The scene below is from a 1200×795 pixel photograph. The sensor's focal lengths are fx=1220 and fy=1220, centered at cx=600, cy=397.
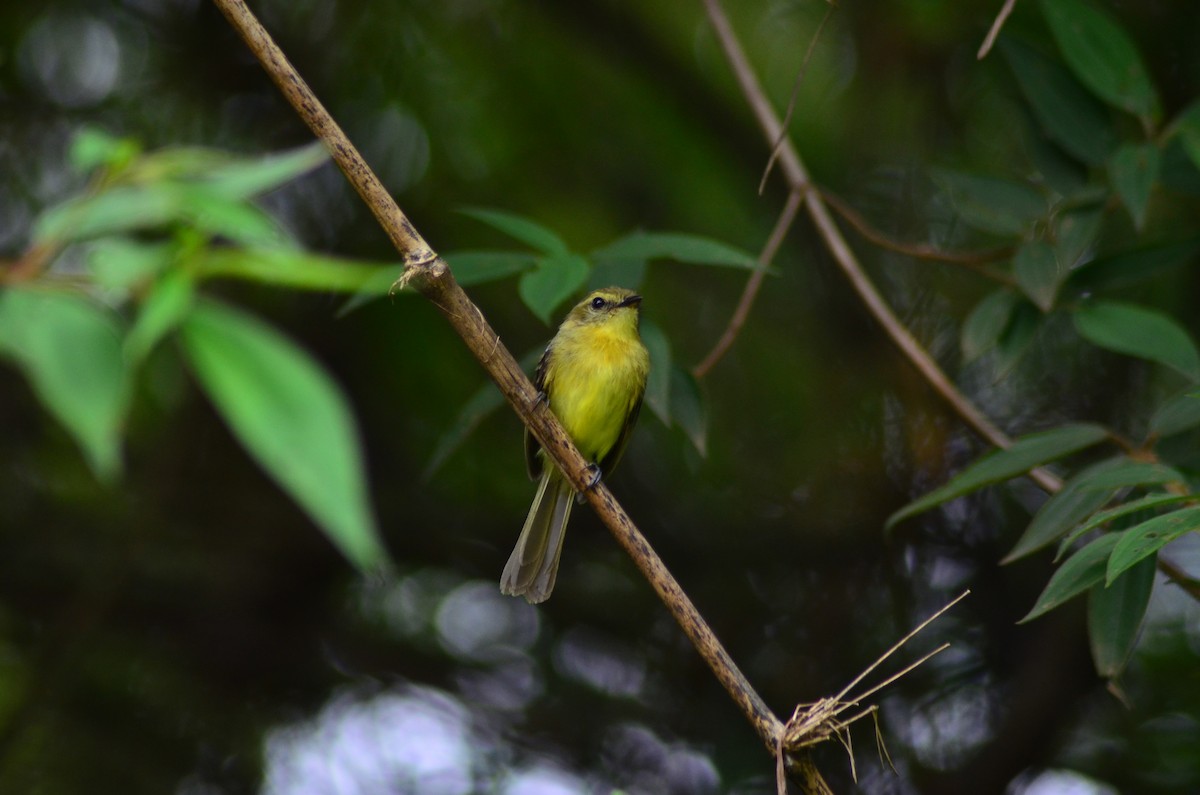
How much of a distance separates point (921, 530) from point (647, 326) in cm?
213

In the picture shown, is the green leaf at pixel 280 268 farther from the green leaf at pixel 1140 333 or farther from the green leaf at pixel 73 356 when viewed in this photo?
the green leaf at pixel 1140 333

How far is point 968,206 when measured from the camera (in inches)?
146

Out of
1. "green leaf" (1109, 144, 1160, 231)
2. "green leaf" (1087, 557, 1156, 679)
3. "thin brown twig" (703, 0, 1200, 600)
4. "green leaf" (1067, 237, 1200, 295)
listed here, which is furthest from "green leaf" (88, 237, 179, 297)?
"green leaf" (1067, 237, 1200, 295)

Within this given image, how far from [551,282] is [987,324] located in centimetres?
134

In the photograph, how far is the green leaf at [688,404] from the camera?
3281 mm

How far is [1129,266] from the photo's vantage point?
137 inches

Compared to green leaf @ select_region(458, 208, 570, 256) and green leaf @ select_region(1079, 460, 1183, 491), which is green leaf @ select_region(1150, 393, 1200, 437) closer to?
green leaf @ select_region(1079, 460, 1183, 491)

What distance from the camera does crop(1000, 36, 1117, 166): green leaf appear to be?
359 centimetres

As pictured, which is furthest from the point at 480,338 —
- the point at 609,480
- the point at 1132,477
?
the point at 609,480

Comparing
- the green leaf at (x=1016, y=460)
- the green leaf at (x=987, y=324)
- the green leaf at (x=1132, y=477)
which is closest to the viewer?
the green leaf at (x=1132, y=477)

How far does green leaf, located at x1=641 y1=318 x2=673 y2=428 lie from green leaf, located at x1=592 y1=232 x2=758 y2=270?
211mm

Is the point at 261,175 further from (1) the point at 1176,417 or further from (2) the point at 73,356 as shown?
(1) the point at 1176,417

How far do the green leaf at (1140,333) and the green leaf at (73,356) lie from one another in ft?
8.71

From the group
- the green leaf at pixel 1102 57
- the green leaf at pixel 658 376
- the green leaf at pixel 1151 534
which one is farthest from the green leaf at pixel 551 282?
the green leaf at pixel 1102 57
